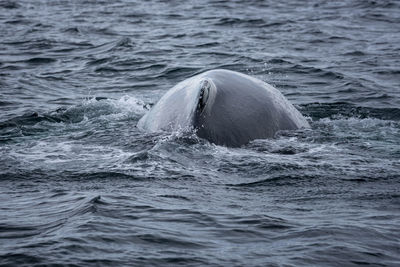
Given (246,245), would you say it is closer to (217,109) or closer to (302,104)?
(217,109)

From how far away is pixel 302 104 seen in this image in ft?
44.8

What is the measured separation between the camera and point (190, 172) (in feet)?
27.6

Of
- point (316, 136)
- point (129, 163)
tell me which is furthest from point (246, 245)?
point (316, 136)

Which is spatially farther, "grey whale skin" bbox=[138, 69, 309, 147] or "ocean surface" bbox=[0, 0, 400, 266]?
"grey whale skin" bbox=[138, 69, 309, 147]

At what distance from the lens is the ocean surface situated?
644cm

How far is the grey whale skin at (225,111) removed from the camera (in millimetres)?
8953

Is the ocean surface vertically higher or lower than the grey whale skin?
lower

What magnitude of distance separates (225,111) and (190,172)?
1.09 metres

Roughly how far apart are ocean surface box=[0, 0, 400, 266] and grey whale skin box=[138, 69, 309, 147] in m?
0.19

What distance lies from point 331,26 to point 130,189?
16.8 m

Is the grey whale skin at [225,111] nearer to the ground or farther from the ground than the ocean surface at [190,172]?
farther from the ground

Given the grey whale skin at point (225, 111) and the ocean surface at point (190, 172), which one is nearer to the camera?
the ocean surface at point (190, 172)

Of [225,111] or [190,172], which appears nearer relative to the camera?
[190,172]

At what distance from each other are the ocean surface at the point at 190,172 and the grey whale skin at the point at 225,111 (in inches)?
7.3
